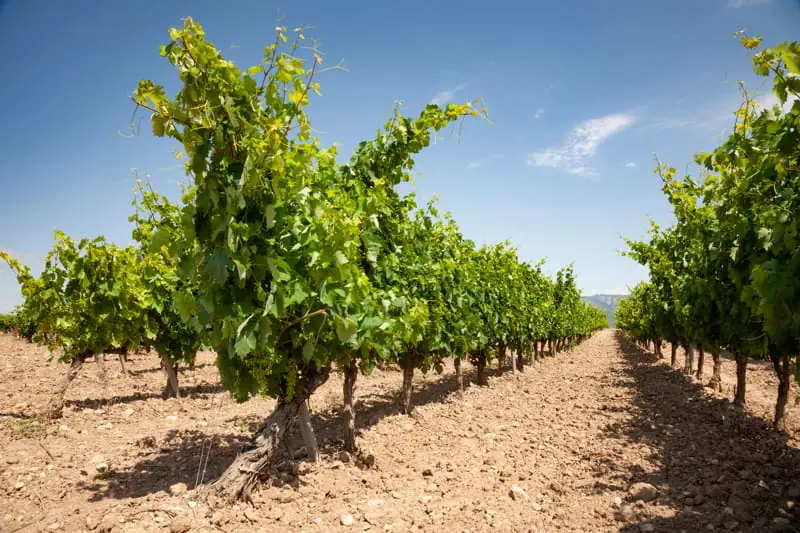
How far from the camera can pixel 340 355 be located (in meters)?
5.69

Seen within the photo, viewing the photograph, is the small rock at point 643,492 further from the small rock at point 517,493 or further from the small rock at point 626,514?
the small rock at point 517,493

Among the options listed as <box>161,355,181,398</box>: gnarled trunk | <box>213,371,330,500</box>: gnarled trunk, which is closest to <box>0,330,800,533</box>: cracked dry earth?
<box>213,371,330,500</box>: gnarled trunk

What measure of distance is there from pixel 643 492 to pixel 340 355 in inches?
143

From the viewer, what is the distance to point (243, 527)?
14.8ft

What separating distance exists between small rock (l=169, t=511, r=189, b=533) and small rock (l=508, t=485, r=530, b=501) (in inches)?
130

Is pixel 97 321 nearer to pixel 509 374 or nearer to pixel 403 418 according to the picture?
pixel 403 418

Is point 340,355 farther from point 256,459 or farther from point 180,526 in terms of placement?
point 180,526

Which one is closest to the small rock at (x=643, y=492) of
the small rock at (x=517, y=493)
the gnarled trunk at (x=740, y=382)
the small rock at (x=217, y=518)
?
the small rock at (x=517, y=493)

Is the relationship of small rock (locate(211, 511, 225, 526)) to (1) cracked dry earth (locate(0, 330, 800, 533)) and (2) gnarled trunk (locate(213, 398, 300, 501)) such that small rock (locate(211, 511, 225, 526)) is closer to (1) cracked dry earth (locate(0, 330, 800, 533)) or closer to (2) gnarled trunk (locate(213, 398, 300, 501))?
(1) cracked dry earth (locate(0, 330, 800, 533))

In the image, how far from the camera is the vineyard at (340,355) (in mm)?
4301

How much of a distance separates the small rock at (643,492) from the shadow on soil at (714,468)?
0.09 m

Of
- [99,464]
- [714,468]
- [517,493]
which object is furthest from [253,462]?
[714,468]

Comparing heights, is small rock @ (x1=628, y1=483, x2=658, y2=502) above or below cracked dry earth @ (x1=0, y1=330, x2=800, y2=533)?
above

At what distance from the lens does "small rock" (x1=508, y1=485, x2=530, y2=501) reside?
5.21 meters
